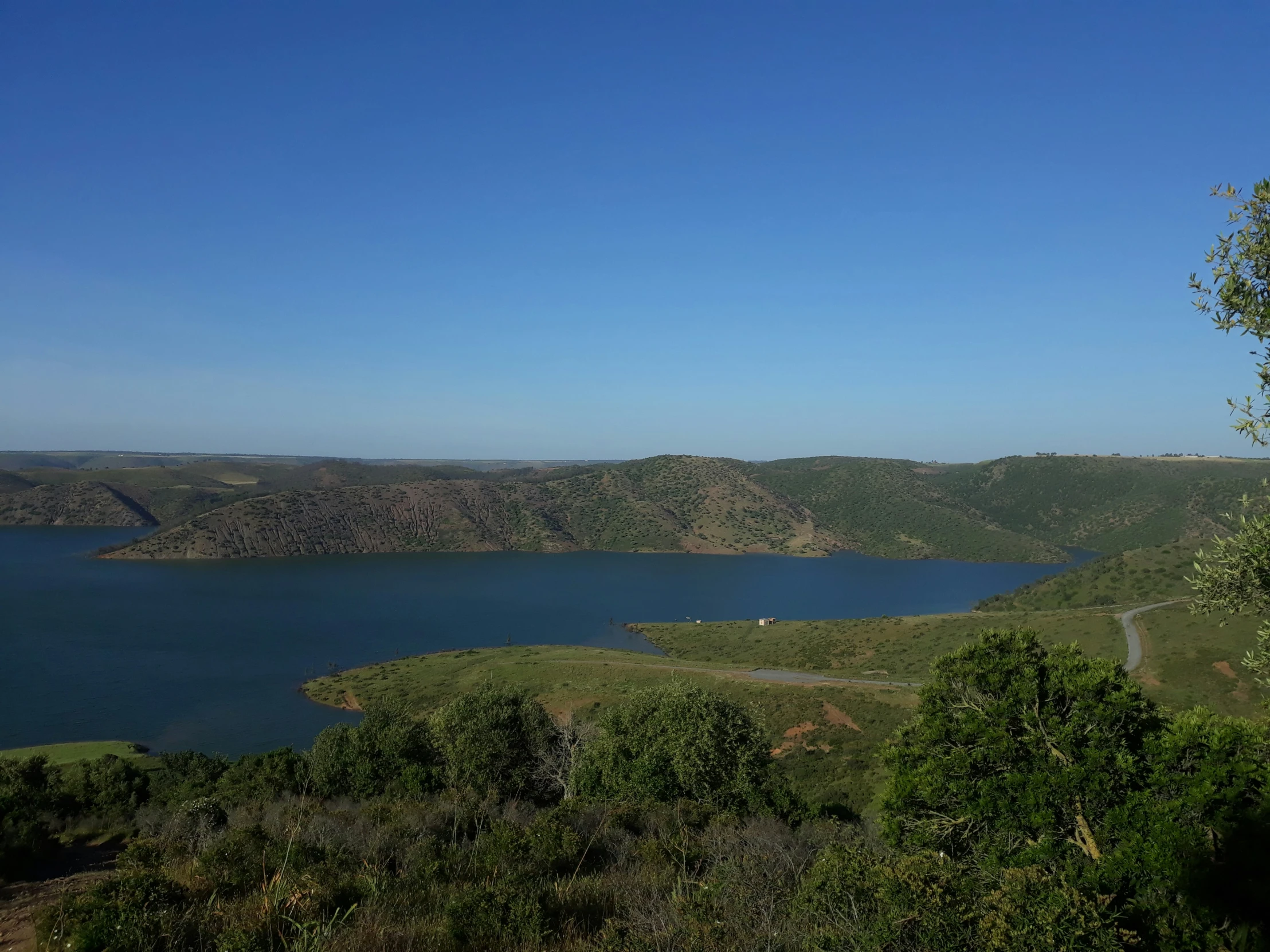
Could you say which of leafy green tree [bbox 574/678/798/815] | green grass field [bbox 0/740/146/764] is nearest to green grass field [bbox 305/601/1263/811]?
leafy green tree [bbox 574/678/798/815]

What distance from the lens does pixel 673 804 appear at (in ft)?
50.2

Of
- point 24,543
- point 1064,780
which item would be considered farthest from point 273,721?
point 24,543

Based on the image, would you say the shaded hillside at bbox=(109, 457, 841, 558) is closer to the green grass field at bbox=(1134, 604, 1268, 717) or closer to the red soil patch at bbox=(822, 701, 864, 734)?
the green grass field at bbox=(1134, 604, 1268, 717)

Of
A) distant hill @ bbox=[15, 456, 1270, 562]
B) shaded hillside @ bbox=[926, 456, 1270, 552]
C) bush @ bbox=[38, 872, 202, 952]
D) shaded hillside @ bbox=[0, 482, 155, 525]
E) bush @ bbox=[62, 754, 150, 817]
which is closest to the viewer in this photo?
bush @ bbox=[38, 872, 202, 952]

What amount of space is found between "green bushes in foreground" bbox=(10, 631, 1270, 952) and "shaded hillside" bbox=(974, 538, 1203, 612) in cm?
5907

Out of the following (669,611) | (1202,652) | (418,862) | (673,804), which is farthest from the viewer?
(669,611)

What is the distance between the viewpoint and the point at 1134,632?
43000mm

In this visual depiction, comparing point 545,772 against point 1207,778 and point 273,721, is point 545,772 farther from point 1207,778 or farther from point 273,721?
point 273,721

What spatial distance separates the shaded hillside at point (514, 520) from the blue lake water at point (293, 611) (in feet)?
18.7

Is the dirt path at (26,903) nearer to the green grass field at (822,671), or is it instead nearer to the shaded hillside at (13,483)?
the green grass field at (822,671)

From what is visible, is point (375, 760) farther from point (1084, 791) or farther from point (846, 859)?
point (1084, 791)

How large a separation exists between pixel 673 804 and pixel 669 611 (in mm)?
72001

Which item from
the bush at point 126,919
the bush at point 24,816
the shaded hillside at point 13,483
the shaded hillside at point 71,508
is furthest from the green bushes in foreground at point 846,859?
the shaded hillside at point 13,483

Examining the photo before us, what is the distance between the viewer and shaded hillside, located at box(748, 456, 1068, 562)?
13450 centimetres
